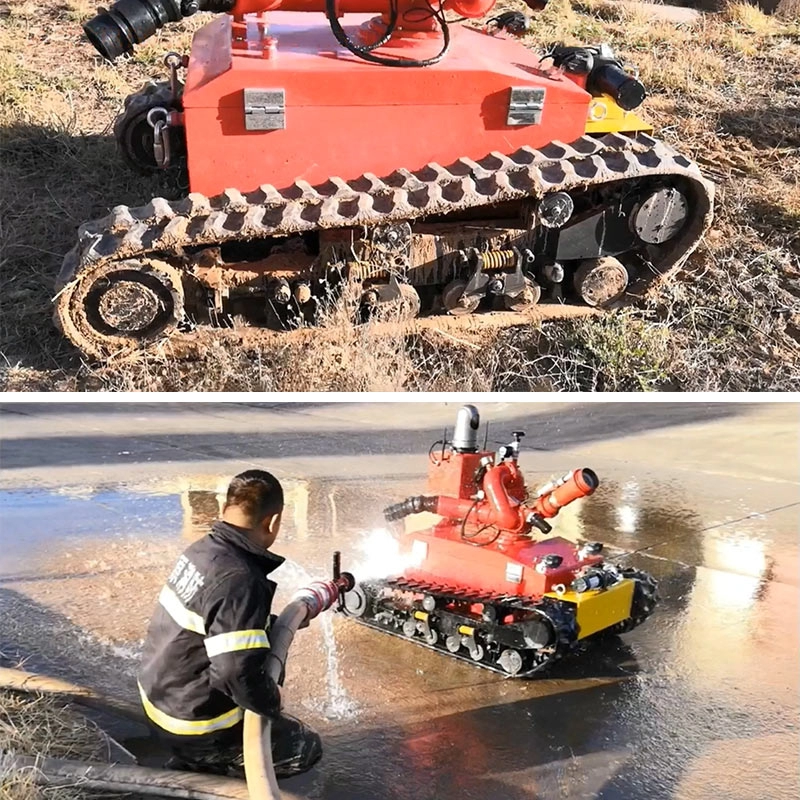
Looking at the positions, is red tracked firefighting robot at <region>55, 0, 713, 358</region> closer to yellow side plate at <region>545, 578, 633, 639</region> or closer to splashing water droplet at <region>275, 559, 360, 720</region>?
splashing water droplet at <region>275, 559, 360, 720</region>

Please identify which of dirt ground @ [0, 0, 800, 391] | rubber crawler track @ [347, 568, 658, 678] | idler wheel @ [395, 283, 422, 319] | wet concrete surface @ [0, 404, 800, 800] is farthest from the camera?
idler wheel @ [395, 283, 422, 319]

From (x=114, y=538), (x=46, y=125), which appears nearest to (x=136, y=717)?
(x=114, y=538)

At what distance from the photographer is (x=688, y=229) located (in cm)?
543

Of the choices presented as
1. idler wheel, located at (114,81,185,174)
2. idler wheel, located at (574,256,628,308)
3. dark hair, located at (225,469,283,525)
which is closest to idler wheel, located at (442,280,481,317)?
idler wheel, located at (574,256,628,308)

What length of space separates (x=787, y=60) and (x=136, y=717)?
8.43 meters

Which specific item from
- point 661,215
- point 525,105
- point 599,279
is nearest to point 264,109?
point 525,105

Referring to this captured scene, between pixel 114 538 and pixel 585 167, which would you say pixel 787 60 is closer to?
pixel 585 167

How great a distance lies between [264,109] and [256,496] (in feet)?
8.36

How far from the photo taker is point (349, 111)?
4.89m

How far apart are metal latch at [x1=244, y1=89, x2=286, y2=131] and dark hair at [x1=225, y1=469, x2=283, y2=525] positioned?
246cm

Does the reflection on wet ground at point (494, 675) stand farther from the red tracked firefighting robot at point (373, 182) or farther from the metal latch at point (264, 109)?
the metal latch at point (264, 109)

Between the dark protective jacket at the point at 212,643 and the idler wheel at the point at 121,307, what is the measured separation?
2085 millimetres

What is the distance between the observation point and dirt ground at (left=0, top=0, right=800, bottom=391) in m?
4.93

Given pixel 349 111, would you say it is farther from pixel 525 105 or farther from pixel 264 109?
pixel 525 105
